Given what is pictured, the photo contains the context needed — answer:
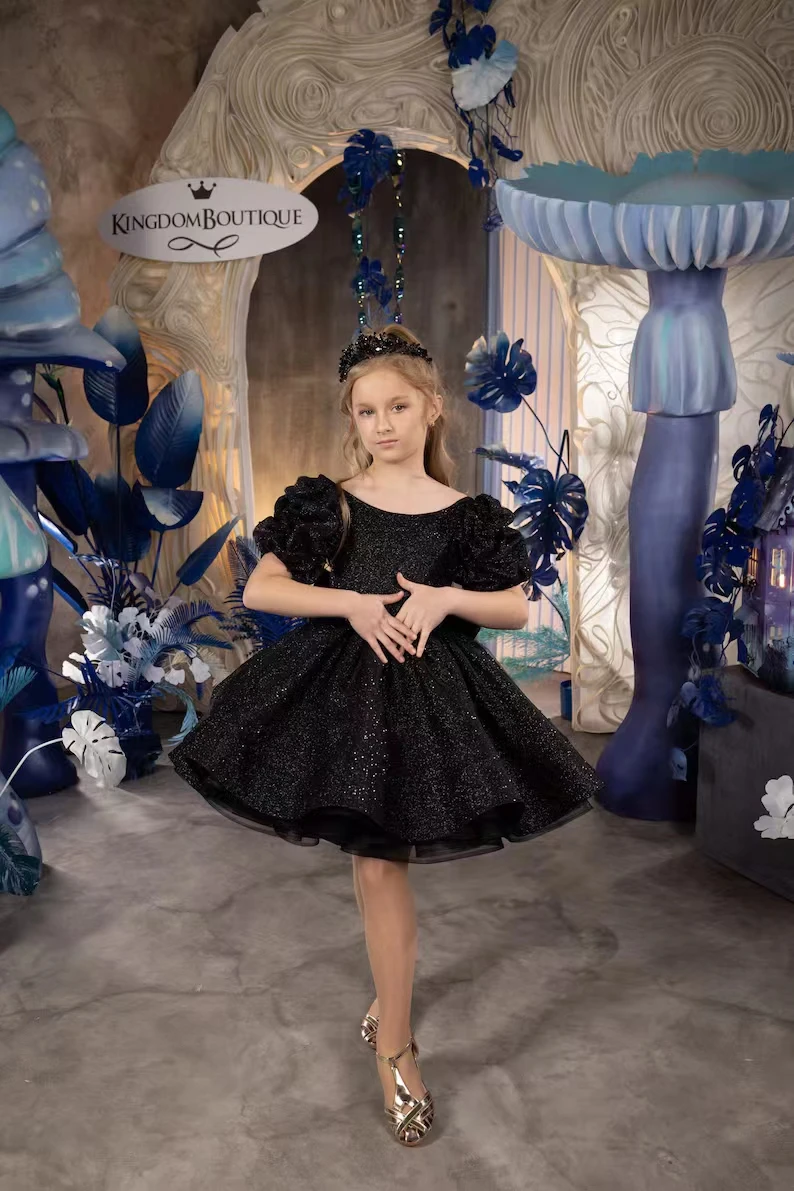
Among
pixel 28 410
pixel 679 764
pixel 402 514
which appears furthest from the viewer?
pixel 28 410

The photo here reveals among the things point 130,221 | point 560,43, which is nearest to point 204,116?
point 130,221

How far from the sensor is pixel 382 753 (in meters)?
1.99

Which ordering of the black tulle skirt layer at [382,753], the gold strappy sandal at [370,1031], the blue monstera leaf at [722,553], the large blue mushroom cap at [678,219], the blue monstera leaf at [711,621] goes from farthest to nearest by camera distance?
1. the blue monstera leaf at [711,621]
2. the blue monstera leaf at [722,553]
3. the large blue mushroom cap at [678,219]
4. the gold strappy sandal at [370,1031]
5. the black tulle skirt layer at [382,753]

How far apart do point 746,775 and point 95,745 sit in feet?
5.78

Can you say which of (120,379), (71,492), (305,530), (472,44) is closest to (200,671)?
(71,492)

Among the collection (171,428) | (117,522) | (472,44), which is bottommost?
(117,522)

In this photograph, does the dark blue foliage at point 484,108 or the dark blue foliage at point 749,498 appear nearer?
the dark blue foliage at point 749,498

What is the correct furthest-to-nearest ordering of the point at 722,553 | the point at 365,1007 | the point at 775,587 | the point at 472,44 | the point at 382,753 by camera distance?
the point at 472,44 < the point at 722,553 < the point at 775,587 < the point at 365,1007 < the point at 382,753

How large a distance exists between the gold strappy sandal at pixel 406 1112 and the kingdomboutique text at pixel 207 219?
3262 mm

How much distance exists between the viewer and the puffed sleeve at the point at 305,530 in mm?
2197

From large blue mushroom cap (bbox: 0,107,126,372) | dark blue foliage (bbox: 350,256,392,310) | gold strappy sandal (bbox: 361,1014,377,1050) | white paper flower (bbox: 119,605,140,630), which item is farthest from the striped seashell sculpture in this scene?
gold strappy sandal (bbox: 361,1014,377,1050)

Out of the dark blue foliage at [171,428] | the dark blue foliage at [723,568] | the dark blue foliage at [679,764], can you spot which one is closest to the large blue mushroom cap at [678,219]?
the dark blue foliage at [723,568]

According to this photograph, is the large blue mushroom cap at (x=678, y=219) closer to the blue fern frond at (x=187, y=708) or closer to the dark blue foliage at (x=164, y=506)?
the dark blue foliage at (x=164, y=506)

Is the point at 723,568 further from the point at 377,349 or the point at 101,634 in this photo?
the point at 101,634
